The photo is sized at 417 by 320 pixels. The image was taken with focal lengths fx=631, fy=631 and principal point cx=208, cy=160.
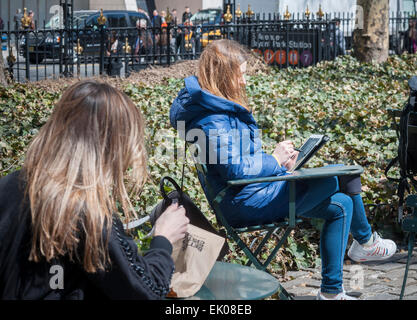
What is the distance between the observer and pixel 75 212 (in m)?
1.82

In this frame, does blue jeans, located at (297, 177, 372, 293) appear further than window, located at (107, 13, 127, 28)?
No

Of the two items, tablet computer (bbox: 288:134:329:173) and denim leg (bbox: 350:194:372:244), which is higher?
tablet computer (bbox: 288:134:329:173)

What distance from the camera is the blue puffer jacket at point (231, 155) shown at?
3.23 metres

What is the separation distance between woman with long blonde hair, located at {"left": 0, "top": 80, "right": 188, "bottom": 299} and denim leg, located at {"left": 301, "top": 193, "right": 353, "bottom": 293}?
5.05ft

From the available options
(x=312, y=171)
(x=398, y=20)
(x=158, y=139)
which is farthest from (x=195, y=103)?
(x=398, y=20)

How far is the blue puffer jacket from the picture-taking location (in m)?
3.23

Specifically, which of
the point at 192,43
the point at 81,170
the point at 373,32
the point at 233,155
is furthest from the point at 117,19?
the point at 81,170

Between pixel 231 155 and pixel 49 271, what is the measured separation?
4.99 ft

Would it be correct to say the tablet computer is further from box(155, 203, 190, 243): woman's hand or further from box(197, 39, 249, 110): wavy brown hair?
box(155, 203, 190, 243): woman's hand

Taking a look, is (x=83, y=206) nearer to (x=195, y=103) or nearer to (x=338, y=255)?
(x=195, y=103)

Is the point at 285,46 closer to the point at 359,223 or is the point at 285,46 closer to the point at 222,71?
the point at 359,223

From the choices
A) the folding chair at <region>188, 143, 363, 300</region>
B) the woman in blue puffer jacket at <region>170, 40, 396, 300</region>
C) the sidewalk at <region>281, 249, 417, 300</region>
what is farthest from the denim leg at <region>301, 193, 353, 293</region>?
the sidewalk at <region>281, 249, 417, 300</region>

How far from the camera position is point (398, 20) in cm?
1872
